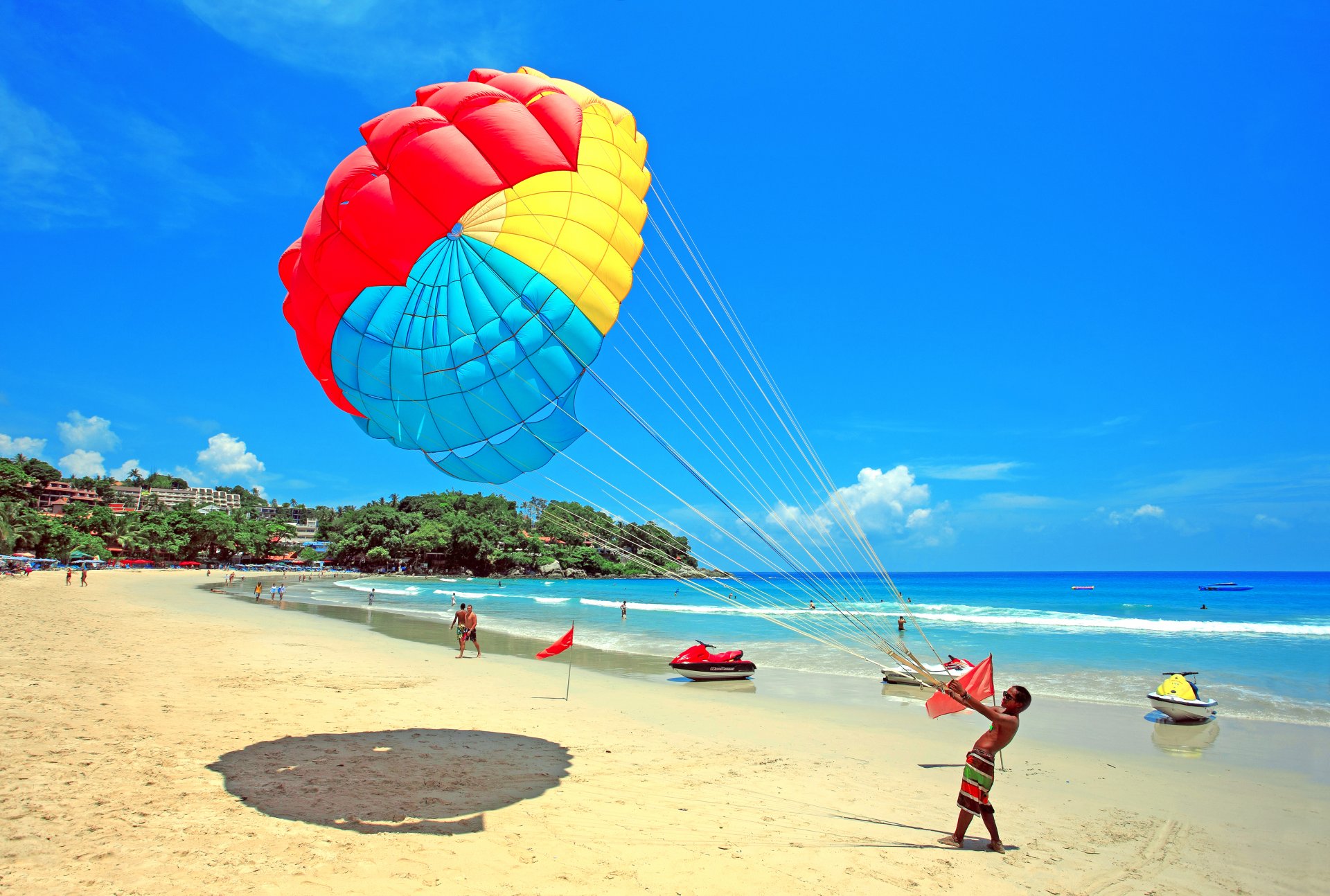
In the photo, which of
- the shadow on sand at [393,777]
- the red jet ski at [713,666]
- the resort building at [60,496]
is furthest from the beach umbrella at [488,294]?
the resort building at [60,496]

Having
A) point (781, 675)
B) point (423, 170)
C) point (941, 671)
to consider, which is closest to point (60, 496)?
point (781, 675)

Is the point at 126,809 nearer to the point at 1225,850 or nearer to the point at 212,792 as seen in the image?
the point at 212,792

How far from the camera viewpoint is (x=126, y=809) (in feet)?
15.4

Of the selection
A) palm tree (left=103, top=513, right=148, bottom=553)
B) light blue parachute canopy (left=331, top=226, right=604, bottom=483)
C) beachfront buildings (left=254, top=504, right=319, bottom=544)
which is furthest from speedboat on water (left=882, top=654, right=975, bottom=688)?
beachfront buildings (left=254, top=504, right=319, bottom=544)

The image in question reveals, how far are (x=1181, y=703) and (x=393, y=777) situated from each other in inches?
450

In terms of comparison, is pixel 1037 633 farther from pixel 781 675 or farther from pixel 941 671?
pixel 941 671

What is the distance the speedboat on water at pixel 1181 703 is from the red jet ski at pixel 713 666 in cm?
683

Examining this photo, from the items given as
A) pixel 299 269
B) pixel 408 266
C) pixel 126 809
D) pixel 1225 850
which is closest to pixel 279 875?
pixel 126 809

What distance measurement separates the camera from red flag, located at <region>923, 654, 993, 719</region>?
5168 millimetres

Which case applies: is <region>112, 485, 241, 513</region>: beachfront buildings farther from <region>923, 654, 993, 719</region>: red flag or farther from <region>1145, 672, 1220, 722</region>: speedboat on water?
<region>923, 654, 993, 719</region>: red flag

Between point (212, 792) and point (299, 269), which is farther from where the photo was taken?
point (299, 269)

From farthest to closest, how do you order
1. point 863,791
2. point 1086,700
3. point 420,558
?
1. point 420,558
2. point 1086,700
3. point 863,791

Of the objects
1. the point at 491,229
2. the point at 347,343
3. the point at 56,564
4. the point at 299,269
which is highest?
the point at 491,229

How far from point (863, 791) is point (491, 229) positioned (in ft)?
21.3
